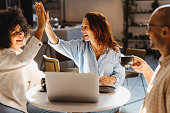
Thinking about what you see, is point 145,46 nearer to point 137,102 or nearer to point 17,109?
point 137,102

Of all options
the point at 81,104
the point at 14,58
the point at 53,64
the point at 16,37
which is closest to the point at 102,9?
the point at 53,64

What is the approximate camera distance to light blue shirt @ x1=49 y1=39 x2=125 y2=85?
Answer: 2482mm

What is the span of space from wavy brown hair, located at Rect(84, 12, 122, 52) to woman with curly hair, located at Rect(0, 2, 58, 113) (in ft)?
1.68

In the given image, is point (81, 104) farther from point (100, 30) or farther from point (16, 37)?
point (100, 30)

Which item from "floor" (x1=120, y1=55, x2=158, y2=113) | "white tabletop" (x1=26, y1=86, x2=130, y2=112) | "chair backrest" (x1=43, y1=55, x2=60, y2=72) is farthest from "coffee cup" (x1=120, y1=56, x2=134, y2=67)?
"floor" (x1=120, y1=55, x2=158, y2=113)

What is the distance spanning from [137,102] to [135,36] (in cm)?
538

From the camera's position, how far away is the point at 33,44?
79.5 inches

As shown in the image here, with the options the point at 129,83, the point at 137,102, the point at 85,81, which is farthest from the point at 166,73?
the point at 129,83

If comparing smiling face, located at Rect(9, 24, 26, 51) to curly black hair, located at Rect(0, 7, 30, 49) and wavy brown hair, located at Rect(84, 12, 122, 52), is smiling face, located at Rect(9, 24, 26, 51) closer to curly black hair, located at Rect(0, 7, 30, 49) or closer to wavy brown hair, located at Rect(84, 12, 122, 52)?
curly black hair, located at Rect(0, 7, 30, 49)

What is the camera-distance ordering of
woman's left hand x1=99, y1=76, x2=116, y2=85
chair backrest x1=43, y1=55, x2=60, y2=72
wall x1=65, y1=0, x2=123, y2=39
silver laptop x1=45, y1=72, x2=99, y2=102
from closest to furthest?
silver laptop x1=45, y1=72, x2=99, y2=102, woman's left hand x1=99, y1=76, x2=116, y2=85, chair backrest x1=43, y1=55, x2=60, y2=72, wall x1=65, y1=0, x2=123, y2=39

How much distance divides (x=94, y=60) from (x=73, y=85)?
2.73 feet

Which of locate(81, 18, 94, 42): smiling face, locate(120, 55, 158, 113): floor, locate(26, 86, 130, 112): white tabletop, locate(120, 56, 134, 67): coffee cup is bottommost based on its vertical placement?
locate(120, 55, 158, 113): floor

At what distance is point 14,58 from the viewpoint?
1.99 meters

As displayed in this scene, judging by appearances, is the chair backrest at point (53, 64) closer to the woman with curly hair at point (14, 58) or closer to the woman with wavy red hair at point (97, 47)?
the woman with wavy red hair at point (97, 47)
